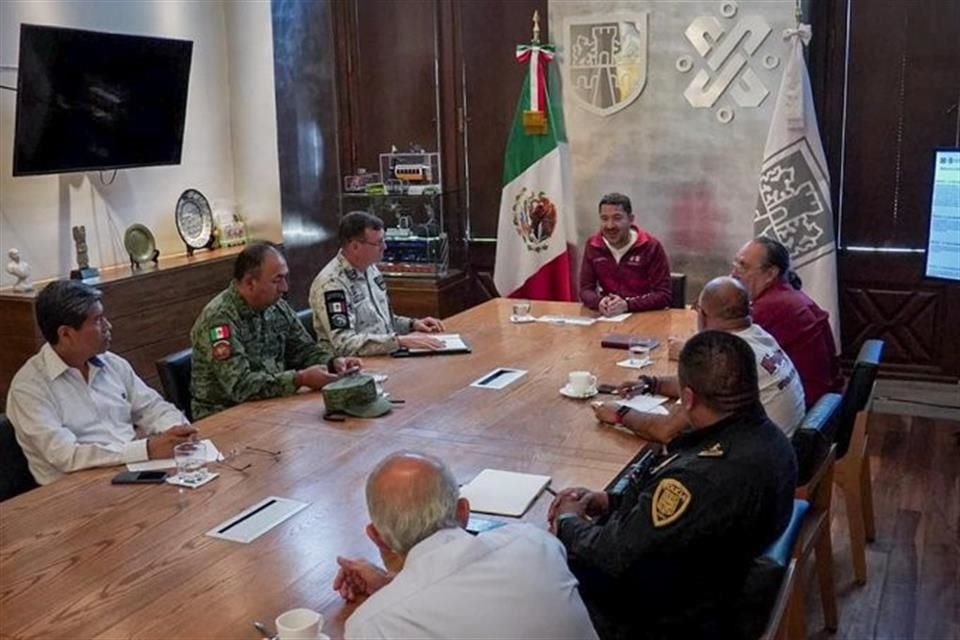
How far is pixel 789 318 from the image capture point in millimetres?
3338

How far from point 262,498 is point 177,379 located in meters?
1.11

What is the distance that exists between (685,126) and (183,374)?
319 cm

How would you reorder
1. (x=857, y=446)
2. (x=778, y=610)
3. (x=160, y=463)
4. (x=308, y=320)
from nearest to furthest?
(x=778, y=610)
(x=160, y=463)
(x=857, y=446)
(x=308, y=320)

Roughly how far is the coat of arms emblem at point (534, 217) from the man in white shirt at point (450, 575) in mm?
4087

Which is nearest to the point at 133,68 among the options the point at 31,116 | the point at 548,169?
the point at 31,116

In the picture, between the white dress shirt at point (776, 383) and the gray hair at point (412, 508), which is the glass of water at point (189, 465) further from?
the white dress shirt at point (776, 383)

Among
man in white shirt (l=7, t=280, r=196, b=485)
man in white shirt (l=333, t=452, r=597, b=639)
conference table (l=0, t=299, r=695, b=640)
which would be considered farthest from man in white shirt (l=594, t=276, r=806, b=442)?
man in white shirt (l=7, t=280, r=196, b=485)

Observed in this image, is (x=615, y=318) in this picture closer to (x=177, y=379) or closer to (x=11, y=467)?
(x=177, y=379)

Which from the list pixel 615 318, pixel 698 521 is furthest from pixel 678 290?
pixel 698 521

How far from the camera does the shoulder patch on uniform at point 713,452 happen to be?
6.34ft

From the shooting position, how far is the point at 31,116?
4633 millimetres

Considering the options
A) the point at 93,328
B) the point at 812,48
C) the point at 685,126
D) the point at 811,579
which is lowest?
the point at 811,579

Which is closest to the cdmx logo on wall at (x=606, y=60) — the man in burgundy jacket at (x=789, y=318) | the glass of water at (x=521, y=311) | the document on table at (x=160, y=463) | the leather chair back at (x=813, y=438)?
the glass of water at (x=521, y=311)

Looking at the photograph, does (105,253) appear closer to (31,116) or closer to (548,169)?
(31,116)
